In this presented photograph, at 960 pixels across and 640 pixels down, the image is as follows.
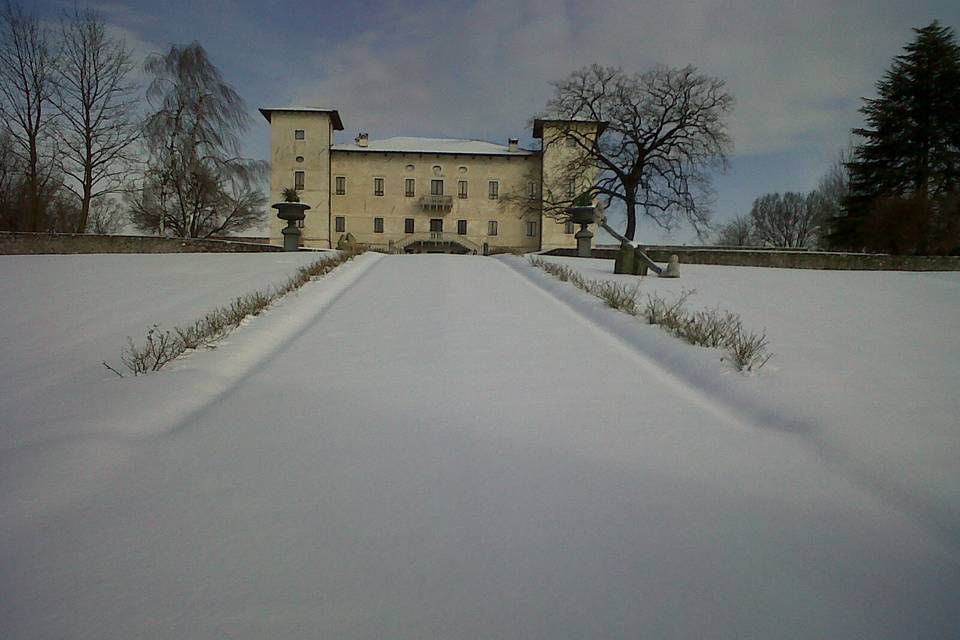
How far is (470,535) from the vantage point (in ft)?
6.36

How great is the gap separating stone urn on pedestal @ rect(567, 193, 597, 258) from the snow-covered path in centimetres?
891

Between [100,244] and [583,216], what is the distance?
1483cm

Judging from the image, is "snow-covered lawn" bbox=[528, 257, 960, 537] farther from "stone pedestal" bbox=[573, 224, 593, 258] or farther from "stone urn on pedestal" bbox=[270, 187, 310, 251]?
"stone urn on pedestal" bbox=[270, 187, 310, 251]

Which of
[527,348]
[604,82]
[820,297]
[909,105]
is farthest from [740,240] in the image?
[527,348]

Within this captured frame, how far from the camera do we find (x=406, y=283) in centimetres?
933

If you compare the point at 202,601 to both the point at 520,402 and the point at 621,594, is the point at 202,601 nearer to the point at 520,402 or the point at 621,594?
the point at 621,594

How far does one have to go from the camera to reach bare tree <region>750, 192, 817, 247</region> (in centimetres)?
5438

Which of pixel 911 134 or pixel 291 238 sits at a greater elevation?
pixel 911 134

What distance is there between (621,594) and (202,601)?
1.34 m

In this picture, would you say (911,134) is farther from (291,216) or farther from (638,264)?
(291,216)

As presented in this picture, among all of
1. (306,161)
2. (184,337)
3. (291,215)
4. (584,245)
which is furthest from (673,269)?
(306,161)

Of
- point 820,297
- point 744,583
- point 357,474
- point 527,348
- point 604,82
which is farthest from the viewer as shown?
point 604,82

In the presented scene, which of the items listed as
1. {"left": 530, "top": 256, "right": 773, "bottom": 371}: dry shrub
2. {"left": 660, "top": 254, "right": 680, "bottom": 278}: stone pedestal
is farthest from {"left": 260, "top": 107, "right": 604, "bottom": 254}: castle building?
{"left": 530, "top": 256, "right": 773, "bottom": 371}: dry shrub

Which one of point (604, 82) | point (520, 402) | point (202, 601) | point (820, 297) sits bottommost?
point (202, 601)
